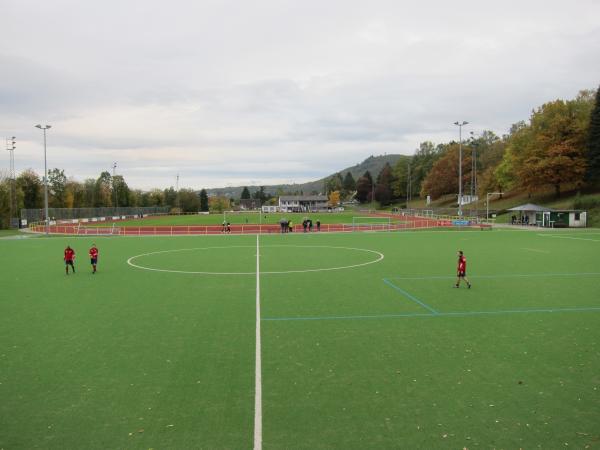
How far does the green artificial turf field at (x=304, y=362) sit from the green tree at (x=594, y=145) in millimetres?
57463

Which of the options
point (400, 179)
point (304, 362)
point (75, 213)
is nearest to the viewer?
point (304, 362)

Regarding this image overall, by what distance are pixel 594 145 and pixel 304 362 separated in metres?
73.1

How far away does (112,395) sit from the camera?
25.6 ft

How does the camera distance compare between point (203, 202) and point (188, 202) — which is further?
point (203, 202)

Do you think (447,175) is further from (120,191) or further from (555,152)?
(120,191)

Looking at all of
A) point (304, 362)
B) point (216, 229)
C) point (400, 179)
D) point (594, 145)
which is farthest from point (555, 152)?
point (400, 179)

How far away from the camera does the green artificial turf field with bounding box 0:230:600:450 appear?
661 centimetres

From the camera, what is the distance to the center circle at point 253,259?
2220 centimetres

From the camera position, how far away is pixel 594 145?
66.1 meters

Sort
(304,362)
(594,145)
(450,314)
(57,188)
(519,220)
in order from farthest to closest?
(57,188), (594,145), (519,220), (450,314), (304,362)

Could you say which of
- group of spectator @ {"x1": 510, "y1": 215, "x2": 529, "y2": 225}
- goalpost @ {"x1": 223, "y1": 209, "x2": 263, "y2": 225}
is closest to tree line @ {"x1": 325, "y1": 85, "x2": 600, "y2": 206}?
group of spectator @ {"x1": 510, "y1": 215, "x2": 529, "y2": 225}

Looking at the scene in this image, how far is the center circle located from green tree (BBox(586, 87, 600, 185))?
53.5m

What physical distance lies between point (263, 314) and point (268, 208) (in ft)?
549

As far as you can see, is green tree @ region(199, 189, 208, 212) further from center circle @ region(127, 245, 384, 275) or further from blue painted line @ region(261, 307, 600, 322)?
blue painted line @ region(261, 307, 600, 322)
